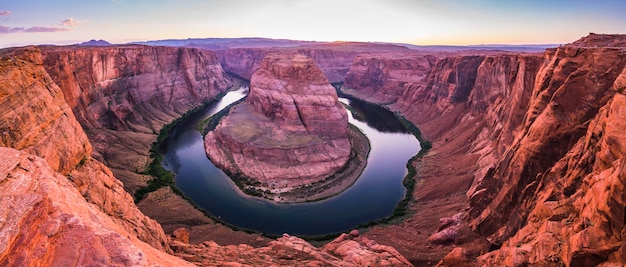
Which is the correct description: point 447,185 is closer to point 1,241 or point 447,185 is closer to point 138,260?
point 138,260

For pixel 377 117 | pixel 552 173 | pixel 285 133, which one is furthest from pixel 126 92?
pixel 552 173

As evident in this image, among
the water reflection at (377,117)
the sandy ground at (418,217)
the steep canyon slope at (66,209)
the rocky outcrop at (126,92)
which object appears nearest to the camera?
the steep canyon slope at (66,209)

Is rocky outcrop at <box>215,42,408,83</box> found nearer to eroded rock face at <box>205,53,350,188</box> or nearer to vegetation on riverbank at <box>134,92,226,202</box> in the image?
eroded rock face at <box>205,53,350,188</box>

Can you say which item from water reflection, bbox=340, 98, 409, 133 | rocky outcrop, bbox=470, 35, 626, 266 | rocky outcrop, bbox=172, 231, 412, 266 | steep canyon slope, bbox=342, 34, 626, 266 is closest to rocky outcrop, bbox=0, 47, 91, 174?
rocky outcrop, bbox=172, 231, 412, 266

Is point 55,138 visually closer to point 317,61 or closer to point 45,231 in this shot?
point 45,231

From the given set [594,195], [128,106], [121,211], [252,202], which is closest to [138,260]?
[121,211]

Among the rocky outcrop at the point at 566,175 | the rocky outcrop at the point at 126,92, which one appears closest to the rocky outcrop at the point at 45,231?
the rocky outcrop at the point at 566,175

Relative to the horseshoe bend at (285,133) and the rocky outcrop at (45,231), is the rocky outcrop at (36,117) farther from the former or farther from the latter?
the horseshoe bend at (285,133)
